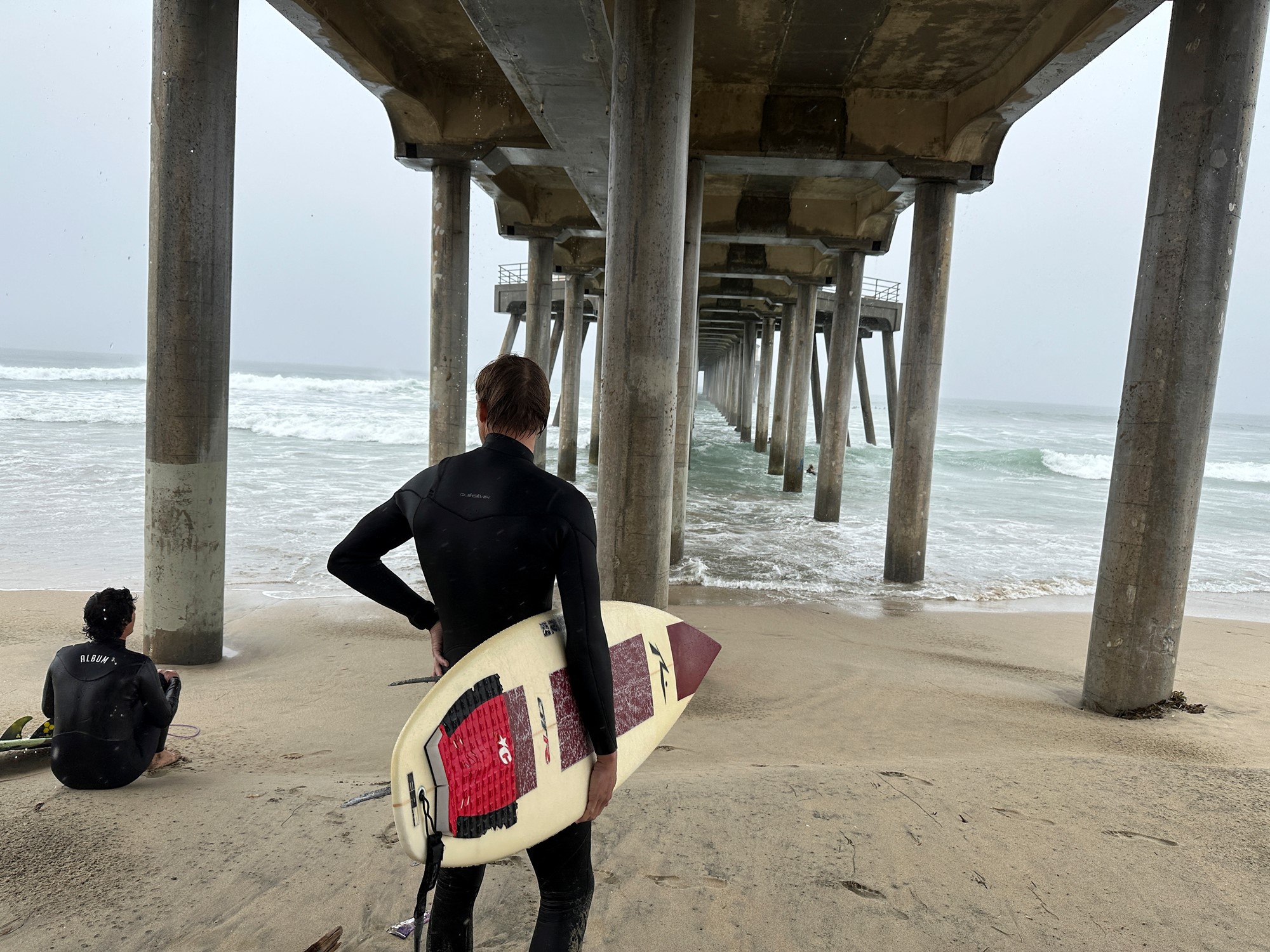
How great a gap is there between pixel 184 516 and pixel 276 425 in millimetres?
25667

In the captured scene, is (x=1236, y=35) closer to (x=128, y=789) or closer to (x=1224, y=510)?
(x=128, y=789)

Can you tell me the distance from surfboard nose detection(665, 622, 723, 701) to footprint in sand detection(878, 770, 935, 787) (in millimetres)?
1203

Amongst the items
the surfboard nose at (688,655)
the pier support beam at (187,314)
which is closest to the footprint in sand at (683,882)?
the surfboard nose at (688,655)

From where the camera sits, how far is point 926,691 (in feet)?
15.9

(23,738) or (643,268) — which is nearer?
(23,738)

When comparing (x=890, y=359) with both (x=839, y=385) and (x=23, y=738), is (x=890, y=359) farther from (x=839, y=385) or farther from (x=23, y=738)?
(x=23, y=738)

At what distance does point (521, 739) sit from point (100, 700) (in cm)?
202

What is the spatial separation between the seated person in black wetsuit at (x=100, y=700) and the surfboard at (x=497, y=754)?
73.9 inches

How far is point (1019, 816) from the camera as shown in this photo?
2.95m

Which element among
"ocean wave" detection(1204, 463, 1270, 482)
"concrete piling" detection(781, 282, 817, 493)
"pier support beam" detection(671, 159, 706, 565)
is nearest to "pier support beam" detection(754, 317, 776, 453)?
"concrete piling" detection(781, 282, 817, 493)

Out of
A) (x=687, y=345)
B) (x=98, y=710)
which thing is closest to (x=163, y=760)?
(x=98, y=710)

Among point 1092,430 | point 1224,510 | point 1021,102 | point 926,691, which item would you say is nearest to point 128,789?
point 926,691

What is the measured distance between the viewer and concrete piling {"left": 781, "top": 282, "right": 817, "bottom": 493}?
1622 centimetres

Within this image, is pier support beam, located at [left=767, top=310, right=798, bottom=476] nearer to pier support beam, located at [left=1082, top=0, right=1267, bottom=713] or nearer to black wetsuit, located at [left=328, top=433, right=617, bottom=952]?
pier support beam, located at [left=1082, top=0, right=1267, bottom=713]
